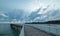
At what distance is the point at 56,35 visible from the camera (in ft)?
10.4

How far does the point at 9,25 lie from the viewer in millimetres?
16500

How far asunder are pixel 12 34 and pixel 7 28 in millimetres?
1041

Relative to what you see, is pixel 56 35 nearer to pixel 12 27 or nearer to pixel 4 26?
pixel 12 27

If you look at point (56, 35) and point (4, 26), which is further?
point (4, 26)

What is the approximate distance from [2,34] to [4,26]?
1.30 meters

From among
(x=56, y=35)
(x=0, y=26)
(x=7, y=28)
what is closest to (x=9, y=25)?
(x=7, y=28)

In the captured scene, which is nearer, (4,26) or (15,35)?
(15,35)

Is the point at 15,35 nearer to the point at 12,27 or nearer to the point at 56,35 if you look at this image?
the point at 12,27

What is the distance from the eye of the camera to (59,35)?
3.12 meters

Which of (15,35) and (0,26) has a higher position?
(0,26)

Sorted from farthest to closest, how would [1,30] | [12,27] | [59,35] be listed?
[1,30] → [12,27] → [59,35]

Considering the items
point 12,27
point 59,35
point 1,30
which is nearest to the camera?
point 59,35

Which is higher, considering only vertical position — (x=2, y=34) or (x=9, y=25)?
(x=9, y=25)

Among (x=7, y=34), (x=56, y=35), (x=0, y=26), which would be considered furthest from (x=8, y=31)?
(x=56, y=35)
